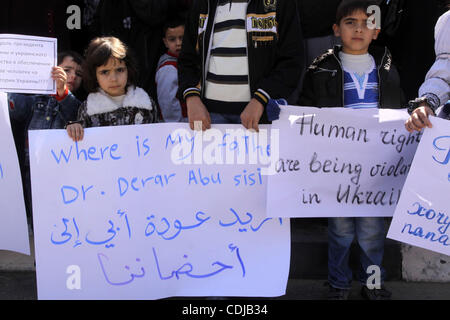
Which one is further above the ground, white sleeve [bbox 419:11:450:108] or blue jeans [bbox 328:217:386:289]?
white sleeve [bbox 419:11:450:108]

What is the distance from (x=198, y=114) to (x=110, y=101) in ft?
1.65

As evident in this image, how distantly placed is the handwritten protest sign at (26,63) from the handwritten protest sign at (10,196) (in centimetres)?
14

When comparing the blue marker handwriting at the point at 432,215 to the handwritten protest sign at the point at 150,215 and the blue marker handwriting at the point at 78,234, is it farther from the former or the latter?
the blue marker handwriting at the point at 78,234

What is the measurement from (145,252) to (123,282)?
0.59 ft

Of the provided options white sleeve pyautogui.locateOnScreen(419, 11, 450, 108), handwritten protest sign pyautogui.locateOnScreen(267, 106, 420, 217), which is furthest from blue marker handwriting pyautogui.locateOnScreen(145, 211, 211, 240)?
white sleeve pyautogui.locateOnScreen(419, 11, 450, 108)

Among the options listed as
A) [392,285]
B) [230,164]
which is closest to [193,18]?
[230,164]

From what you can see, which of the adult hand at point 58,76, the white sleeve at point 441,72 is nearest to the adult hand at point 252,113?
the white sleeve at point 441,72

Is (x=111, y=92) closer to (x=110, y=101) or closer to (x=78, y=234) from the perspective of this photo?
(x=110, y=101)

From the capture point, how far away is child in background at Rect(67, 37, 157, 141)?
2.73m

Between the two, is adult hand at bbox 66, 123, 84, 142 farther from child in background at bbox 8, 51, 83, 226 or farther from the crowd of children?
child in background at bbox 8, 51, 83, 226

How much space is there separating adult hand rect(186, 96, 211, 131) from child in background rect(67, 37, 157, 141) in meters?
0.31

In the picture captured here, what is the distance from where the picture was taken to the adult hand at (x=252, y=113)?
2496 mm

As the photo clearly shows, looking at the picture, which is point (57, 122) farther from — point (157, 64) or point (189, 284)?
point (189, 284)

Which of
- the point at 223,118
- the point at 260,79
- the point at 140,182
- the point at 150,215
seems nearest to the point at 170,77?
the point at 223,118
